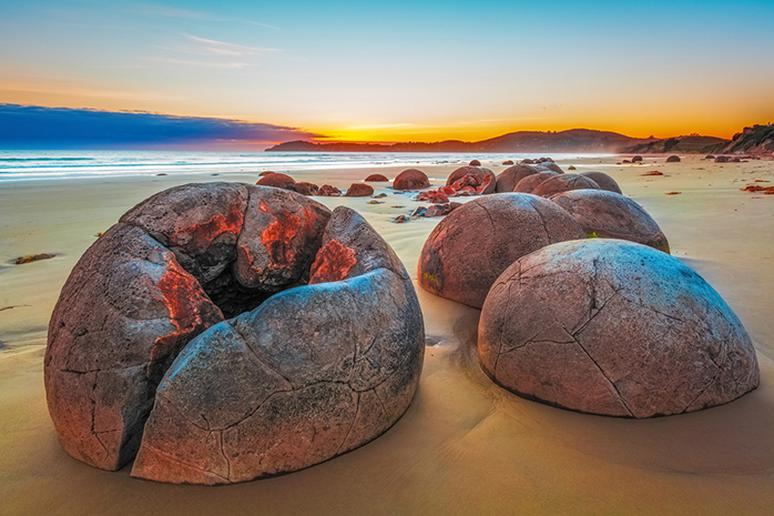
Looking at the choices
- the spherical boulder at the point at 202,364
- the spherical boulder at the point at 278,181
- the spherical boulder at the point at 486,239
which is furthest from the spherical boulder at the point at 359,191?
the spherical boulder at the point at 202,364

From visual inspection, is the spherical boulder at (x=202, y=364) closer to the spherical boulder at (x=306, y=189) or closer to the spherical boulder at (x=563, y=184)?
the spherical boulder at (x=563, y=184)

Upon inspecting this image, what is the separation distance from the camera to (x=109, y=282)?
98.3 inches

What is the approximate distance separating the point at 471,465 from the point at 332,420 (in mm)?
736

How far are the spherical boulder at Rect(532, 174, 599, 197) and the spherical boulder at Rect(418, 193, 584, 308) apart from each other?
18.3 ft

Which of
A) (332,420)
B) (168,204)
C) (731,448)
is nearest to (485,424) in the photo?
(332,420)

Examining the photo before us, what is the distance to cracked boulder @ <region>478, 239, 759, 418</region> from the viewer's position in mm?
2770

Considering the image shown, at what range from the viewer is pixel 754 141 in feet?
174

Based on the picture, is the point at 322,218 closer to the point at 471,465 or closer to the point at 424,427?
the point at 424,427

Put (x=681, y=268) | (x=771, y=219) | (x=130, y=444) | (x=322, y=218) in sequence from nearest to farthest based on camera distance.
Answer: (x=130, y=444), (x=681, y=268), (x=322, y=218), (x=771, y=219)

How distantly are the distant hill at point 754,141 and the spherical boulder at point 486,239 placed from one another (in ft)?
182

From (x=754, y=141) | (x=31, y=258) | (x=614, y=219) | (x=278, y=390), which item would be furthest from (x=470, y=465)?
(x=754, y=141)

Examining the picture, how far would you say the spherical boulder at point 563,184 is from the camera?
10242 millimetres

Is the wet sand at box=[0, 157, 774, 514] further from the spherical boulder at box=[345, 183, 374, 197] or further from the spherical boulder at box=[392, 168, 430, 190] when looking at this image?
the spherical boulder at box=[392, 168, 430, 190]

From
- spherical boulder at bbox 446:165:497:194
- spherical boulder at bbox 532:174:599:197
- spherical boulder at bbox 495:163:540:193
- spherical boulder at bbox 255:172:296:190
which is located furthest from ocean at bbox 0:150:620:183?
spherical boulder at bbox 532:174:599:197
